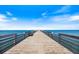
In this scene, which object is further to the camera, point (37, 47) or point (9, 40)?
point (9, 40)

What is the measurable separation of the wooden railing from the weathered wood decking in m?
0.10

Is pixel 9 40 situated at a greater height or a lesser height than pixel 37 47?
greater

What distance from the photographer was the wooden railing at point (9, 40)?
3.08 m

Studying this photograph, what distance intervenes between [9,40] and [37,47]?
563 mm

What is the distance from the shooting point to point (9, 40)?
3320 mm

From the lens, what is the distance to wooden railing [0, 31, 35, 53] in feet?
10.1

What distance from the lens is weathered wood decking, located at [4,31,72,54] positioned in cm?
299

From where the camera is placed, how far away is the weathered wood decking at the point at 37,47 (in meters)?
2.99

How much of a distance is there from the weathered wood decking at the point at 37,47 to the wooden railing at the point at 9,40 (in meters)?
0.10

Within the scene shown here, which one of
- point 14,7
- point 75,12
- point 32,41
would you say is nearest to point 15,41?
point 32,41

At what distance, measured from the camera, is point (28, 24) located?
304cm

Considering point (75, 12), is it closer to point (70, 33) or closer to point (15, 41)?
point (70, 33)

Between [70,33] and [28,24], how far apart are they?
2.35 ft
